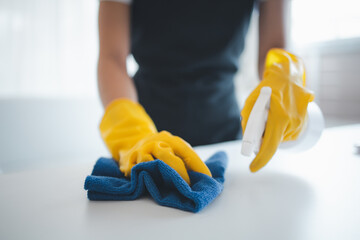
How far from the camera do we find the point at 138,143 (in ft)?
2.11

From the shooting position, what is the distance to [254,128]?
0.56 m

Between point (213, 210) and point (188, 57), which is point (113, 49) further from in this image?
point (213, 210)

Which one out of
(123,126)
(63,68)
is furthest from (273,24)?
(63,68)

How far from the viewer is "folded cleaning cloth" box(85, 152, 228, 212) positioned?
Answer: 0.46m

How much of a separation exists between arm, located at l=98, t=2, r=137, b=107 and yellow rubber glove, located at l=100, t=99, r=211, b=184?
152 mm

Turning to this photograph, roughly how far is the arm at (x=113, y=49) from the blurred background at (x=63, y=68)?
67.9 inches

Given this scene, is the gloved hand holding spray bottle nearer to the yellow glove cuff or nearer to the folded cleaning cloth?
the folded cleaning cloth

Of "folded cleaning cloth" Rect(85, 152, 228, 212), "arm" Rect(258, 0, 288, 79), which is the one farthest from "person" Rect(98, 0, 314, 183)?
"folded cleaning cloth" Rect(85, 152, 228, 212)

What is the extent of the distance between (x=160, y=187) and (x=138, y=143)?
143mm

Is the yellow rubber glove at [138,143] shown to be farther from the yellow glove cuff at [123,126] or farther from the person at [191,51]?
the person at [191,51]

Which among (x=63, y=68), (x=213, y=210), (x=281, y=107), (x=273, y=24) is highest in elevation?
(x=273, y=24)

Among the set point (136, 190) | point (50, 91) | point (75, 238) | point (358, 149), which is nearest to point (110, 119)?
point (136, 190)


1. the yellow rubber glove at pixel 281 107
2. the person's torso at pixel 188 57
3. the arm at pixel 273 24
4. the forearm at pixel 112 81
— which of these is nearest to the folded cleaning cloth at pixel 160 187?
the yellow rubber glove at pixel 281 107

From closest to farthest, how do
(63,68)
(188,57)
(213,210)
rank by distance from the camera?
(213,210), (188,57), (63,68)
